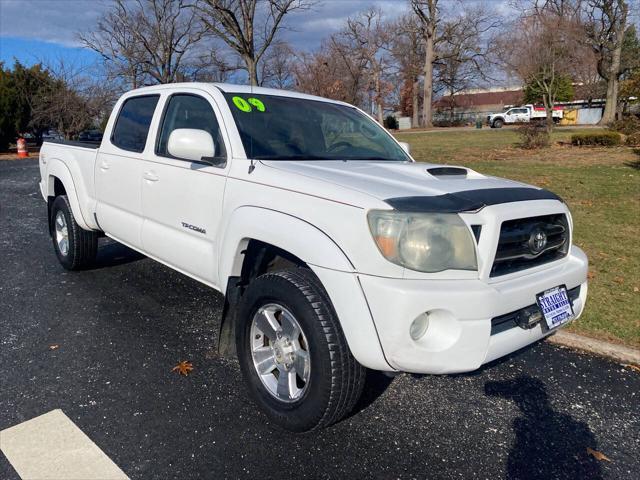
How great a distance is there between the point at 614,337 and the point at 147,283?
4.19 metres

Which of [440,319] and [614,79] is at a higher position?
[614,79]

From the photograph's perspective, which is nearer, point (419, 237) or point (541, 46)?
point (419, 237)

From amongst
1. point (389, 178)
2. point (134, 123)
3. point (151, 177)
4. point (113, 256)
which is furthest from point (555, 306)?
point (113, 256)

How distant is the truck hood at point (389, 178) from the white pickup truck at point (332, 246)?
0.02 metres

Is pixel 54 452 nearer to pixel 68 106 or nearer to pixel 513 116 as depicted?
pixel 68 106

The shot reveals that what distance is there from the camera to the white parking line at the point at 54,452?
7.92ft

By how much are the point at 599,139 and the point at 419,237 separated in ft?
52.7

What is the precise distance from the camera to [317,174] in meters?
2.78

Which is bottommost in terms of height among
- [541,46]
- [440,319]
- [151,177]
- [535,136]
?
[440,319]

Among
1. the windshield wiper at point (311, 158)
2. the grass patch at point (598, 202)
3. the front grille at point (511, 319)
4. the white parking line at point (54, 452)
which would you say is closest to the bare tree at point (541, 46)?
the grass patch at point (598, 202)

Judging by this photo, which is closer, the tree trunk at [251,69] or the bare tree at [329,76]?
the tree trunk at [251,69]

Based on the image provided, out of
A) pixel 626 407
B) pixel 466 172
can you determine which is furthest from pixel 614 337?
pixel 466 172

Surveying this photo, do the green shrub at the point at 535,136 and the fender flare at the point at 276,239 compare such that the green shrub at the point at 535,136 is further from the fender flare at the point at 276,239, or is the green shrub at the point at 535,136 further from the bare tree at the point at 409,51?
the bare tree at the point at 409,51

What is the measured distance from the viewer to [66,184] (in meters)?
5.11
